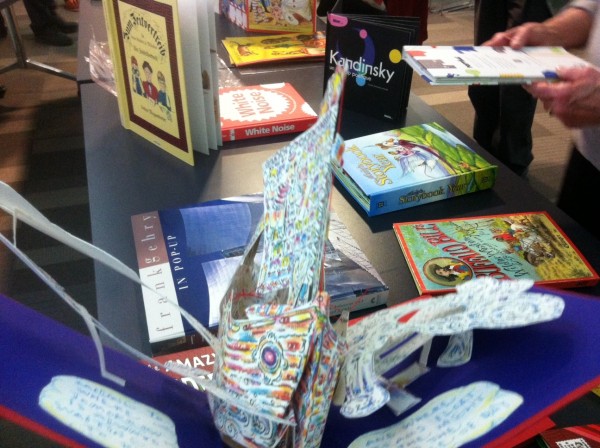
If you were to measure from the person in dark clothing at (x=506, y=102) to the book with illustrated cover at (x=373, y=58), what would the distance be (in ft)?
2.94

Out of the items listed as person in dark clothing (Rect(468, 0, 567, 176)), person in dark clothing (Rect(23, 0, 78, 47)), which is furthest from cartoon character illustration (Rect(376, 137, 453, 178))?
person in dark clothing (Rect(23, 0, 78, 47))

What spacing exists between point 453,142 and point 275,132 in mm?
377

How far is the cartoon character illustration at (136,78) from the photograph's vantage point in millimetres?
1041

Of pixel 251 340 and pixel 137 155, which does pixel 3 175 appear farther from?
pixel 251 340

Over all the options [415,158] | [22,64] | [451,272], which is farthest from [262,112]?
[22,64]

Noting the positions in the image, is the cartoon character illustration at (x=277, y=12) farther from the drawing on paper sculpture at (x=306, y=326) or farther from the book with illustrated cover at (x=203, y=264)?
the drawing on paper sculpture at (x=306, y=326)

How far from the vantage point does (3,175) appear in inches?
89.0

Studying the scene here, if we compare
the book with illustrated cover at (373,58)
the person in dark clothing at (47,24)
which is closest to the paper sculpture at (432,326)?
the book with illustrated cover at (373,58)

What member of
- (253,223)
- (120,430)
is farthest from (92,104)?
(120,430)

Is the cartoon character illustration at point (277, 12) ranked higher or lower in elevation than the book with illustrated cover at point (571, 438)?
higher

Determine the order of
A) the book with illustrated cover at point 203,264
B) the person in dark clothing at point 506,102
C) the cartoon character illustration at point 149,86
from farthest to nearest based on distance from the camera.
A: the person in dark clothing at point 506,102 → the cartoon character illustration at point 149,86 → the book with illustrated cover at point 203,264

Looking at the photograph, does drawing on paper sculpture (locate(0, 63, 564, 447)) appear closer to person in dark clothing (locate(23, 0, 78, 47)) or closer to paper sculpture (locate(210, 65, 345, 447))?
paper sculpture (locate(210, 65, 345, 447))

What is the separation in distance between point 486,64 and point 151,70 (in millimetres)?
604

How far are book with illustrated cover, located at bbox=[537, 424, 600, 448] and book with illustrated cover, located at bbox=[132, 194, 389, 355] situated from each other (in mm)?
266
